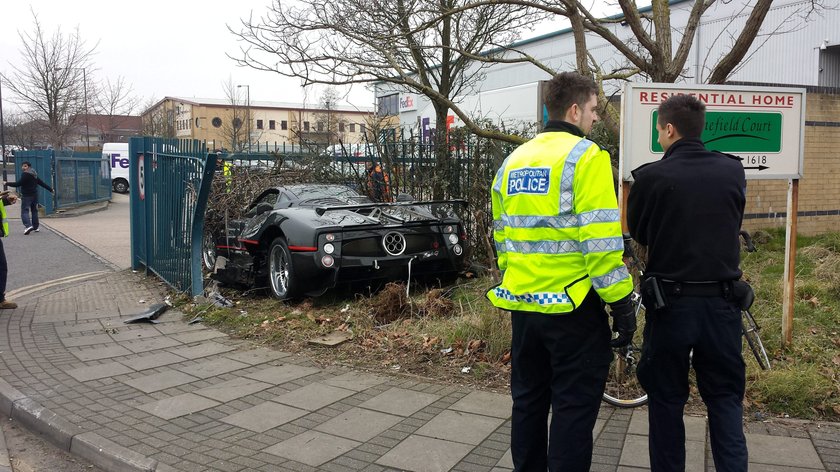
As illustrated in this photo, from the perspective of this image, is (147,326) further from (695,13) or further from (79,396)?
(695,13)

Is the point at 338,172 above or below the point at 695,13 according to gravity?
below

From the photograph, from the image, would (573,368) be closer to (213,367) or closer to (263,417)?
(263,417)

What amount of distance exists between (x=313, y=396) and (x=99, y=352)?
2568 millimetres

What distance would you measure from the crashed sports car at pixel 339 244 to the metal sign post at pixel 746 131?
3055 millimetres

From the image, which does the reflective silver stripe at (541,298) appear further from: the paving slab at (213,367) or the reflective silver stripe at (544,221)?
the paving slab at (213,367)

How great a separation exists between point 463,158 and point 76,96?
90.5ft

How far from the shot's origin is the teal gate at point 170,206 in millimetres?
8148

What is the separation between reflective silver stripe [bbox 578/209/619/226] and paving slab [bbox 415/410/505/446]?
1842 mm

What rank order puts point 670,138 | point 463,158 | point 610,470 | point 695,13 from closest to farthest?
point 670,138
point 610,470
point 695,13
point 463,158

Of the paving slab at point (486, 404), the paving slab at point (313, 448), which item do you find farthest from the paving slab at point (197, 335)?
the paving slab at point (486, 404)

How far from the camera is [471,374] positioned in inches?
212

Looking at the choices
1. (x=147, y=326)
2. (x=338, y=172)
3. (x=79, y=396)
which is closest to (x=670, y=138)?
(x=79, y=396)

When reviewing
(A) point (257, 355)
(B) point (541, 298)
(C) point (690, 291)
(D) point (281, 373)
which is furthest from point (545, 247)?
(A) point (257, 355)

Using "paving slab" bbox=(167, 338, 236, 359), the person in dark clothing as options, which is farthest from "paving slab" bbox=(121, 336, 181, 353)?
the person in dark clothing
